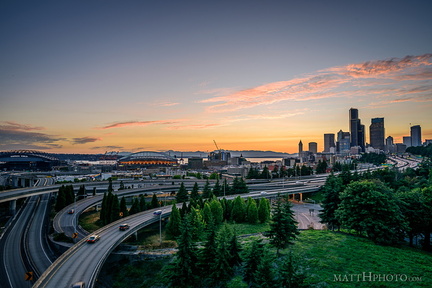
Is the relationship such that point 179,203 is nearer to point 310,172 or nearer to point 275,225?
point 275,225

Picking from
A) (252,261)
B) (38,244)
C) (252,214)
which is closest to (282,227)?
(252,261)

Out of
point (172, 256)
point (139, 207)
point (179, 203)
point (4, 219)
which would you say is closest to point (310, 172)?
point (179, 203)

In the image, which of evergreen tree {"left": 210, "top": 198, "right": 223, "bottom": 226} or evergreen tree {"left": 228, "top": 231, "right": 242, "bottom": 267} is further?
evergreen tree {"left": 210, "top": 198, "right": 223, "bottom": 226}

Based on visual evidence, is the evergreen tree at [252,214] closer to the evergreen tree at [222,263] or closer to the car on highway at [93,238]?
the evergreen tree at [222,263]

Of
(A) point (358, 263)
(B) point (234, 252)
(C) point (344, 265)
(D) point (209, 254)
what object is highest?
(B) point (234, 252)

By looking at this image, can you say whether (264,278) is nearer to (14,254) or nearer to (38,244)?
(14,254)

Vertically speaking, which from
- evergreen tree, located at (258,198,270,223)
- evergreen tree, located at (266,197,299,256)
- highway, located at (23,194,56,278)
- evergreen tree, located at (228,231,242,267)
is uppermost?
evergreen tree, located at (266,197,299,256)

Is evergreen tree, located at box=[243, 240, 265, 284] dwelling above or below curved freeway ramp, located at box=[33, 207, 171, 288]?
above

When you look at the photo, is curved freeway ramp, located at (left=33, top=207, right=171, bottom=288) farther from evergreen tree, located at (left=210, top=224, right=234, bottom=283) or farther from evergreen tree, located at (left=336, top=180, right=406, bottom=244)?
evergreen tree, located at (left=336, top=180, right=406, bottom=244)

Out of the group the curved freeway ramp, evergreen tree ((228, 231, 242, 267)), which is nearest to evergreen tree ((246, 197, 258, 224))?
the curved freeway ramp

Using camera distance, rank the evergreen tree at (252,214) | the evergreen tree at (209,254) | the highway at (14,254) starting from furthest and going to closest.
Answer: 1. the evergreen tree at (252,214)
2. the highway at (14,254)
3. the evergreen tree at (209,254)

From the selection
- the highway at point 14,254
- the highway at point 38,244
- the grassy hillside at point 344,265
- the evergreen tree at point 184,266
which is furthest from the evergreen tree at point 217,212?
the highway at point 14,254
